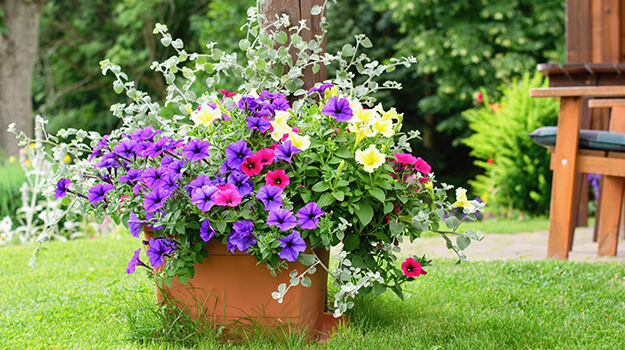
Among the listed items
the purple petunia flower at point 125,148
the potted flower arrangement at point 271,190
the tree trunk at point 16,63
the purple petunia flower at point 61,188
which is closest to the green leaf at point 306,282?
the potted flower arrangement at point 271,190

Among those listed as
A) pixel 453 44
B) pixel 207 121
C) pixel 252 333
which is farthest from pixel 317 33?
pixel 453 44

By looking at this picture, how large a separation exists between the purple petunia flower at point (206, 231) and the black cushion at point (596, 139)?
2339mm

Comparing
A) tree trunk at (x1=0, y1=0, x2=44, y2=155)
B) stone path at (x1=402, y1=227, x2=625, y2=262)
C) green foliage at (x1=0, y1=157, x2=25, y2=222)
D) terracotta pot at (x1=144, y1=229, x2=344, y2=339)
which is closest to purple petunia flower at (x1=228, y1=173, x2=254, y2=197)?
terracotta pot at (x1=144, y1=229, x2=344, y2=339)

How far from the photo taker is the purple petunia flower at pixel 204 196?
5.90 ft

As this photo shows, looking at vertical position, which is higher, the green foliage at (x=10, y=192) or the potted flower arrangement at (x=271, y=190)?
the potted flower arrangement at (x=271, y=190)

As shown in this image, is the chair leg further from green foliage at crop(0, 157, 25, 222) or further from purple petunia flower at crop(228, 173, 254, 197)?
green foliage at crop(0, 157, 25, 222)

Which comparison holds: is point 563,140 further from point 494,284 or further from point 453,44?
point 453,44

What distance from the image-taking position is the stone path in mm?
3643

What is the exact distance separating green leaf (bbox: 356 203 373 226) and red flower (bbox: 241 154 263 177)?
1.11 ft

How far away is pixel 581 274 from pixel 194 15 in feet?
34.8

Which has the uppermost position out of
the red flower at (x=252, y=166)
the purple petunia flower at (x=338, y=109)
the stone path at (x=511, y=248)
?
the purple petunia flower at (x=338, y=109)

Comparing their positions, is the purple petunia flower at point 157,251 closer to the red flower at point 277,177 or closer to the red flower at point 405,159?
the red flower at point 277,177

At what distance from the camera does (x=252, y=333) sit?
6.49ft

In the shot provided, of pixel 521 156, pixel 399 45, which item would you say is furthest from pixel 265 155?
pixel 399 45
